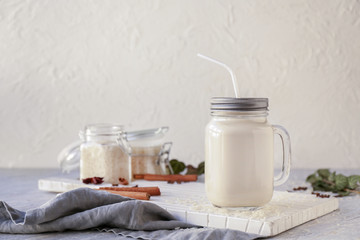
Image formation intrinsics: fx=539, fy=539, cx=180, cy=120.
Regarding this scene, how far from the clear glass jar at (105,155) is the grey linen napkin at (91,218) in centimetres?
53

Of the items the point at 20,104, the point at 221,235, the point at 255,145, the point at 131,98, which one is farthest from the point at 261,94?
the point at 221,235

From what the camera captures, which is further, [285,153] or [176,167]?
[176,167]

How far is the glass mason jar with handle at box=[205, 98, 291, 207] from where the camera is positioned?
1.28 m

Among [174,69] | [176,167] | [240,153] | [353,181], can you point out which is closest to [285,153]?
[240,153]

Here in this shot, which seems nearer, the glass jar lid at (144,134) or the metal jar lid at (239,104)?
the metal jar lid at (239,104)

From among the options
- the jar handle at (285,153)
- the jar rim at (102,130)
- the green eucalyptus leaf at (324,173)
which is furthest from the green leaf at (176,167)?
the jar handle at (285,153)

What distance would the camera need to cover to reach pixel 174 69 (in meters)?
2.80

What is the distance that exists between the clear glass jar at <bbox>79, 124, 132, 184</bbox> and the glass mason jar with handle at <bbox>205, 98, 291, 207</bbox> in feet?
1.97

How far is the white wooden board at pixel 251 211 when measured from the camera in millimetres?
1218

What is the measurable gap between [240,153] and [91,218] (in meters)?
0.38

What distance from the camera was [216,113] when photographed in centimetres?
132

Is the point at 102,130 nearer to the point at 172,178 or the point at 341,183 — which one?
the point at 172,178

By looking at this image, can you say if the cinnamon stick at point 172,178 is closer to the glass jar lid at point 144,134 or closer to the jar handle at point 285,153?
the glass jar lid at point 144,134

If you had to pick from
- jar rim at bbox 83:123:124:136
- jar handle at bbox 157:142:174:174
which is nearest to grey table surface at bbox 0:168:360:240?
jar rim at bbox 83:123:124:136
